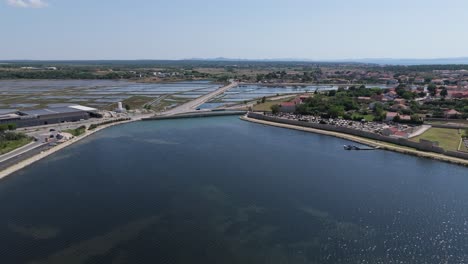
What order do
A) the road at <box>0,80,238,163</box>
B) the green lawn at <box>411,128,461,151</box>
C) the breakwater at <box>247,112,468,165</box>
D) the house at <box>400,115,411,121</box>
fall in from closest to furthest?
1. the breakwater at <box>247,112,468,165</box>
2. the road at <box>0,80,238,163</box>
3. the green lawn at <box>411,128,461,151</box>
4. the house at <box>400,115,411,121</box>

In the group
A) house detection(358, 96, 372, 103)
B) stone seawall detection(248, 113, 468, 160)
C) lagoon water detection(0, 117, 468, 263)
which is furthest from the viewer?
house detection(358, 96, 372, 103)

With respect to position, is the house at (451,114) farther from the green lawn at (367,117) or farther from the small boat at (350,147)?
the small boat at (350,147)

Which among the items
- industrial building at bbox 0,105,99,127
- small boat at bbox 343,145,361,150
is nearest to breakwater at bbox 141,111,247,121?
industrial building at bbox 0,105,99,127

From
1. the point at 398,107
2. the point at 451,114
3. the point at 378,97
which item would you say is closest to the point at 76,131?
the point at 398,107

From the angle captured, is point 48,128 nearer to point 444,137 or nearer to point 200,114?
point 200,114

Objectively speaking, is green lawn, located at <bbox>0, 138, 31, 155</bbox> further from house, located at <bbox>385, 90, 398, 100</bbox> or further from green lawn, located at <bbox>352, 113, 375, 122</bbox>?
house, located at <bbox>385, 90, 398, 100</bbox>

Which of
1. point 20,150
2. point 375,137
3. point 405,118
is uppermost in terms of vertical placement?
point 405,118

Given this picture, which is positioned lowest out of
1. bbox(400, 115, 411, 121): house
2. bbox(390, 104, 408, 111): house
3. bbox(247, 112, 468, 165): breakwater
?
bbox(247, 112, 468, 165): breakwater
